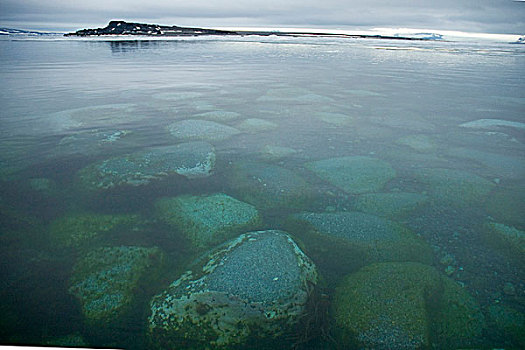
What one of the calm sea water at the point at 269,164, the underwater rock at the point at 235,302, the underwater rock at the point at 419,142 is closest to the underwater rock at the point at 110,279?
the calm sea water at the point at 269,164

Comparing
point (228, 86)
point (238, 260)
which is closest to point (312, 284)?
point (238, 260)

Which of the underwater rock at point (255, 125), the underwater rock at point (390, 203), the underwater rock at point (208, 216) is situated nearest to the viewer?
the underwater rock at point (208, 216)

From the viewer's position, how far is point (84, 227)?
4.21 m

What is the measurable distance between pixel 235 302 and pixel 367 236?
2.05 meters

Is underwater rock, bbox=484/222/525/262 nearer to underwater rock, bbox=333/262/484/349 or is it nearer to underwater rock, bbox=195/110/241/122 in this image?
underwater rock, bbox=333/262/484/349

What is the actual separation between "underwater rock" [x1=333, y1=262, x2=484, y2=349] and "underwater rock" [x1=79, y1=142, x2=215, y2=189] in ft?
11.1

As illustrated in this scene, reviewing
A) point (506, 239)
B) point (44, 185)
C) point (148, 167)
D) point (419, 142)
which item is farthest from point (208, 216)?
point (419, 142)

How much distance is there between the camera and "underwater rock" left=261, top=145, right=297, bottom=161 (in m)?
6.45

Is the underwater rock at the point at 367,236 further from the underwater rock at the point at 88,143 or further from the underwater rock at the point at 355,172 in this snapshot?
the underwater rock at the point at 88,143

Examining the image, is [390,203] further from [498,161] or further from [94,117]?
[94,117]

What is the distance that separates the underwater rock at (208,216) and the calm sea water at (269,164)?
178 mm

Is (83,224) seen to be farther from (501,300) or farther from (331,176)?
(501,300)

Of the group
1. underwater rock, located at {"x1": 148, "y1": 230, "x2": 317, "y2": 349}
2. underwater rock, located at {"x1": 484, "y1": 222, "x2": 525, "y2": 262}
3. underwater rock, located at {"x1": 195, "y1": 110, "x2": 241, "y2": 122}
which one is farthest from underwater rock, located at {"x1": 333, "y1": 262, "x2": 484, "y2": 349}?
underwater rock, located at {"x1": 195, "y1": 110, "x2": 241, "y2": 122}

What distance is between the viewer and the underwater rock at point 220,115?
8880 mm
